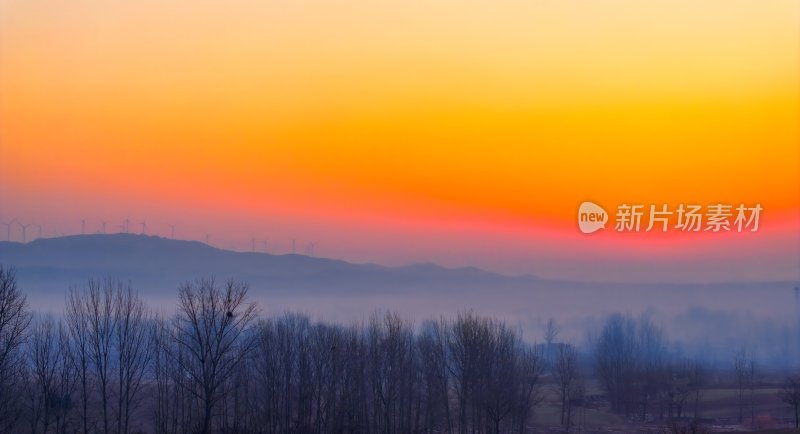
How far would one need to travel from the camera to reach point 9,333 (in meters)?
32.7

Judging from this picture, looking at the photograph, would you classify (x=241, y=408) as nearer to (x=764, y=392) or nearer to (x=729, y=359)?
(x=764, y=392)

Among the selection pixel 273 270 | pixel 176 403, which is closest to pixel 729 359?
pixel 273 270

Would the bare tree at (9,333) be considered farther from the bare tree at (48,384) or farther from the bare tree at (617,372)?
the bare tree at (617,372)

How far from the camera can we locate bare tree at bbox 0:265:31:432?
31.5 m

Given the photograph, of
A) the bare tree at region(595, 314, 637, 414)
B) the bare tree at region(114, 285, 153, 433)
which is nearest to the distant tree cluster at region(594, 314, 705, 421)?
the bare tree at region(595, 314, 637, 414)

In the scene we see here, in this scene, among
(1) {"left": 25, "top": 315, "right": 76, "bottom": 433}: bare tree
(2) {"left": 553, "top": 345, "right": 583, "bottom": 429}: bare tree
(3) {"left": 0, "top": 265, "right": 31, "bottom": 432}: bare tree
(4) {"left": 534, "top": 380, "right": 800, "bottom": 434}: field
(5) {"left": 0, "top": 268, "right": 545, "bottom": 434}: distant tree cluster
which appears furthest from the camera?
(2) {"left": 553, "top": 345, "right": 583, "bottom": 429}: bare tree

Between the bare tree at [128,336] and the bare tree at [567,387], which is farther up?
the bare tree at [128,336]

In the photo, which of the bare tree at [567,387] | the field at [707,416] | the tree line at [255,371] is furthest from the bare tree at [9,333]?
the bare tree at [567,387]

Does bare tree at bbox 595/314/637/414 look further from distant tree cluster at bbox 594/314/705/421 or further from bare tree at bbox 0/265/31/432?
bare tree at bbox 0/265/31/432

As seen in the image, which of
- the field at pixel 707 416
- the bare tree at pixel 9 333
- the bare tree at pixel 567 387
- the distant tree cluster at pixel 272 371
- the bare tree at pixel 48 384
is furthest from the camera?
the bare tree at pixel 567 387

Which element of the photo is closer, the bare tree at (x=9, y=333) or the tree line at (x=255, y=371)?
the bare tree at (x=9, y=333)

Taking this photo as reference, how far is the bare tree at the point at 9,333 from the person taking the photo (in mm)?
31453

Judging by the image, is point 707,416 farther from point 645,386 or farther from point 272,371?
point 272,371

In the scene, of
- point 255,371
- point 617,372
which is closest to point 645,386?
point 617,372
